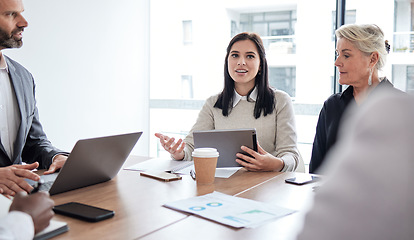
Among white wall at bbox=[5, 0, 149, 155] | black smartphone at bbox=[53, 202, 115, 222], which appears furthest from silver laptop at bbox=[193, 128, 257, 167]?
white wall at bbox=[5, 0, 149, 155]

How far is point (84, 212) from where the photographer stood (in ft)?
3.76

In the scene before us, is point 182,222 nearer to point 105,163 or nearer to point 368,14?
point 105,163

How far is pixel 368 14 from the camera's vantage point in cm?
361

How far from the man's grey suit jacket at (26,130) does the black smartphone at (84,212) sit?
0.83m

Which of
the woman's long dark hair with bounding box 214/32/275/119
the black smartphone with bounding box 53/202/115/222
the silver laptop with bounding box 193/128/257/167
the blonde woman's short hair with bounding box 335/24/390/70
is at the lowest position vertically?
the black smartphone with bounding box 53/202/115/222

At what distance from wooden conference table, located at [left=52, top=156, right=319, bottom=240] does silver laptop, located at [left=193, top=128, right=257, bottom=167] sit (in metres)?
0.11

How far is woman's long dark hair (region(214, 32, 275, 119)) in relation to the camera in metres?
2.46

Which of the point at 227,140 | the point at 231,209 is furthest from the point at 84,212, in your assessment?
the point at 227,140

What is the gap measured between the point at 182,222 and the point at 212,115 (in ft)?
4.99

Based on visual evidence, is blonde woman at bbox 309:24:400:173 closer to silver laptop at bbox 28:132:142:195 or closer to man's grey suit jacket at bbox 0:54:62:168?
silver laptop at bbox 28:132:142:195

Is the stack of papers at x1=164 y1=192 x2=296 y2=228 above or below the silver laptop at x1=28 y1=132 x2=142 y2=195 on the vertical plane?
below

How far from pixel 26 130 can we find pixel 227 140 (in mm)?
1093

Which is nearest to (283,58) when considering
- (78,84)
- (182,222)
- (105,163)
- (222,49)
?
(222,49)

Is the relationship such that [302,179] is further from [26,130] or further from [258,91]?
[26,130]
